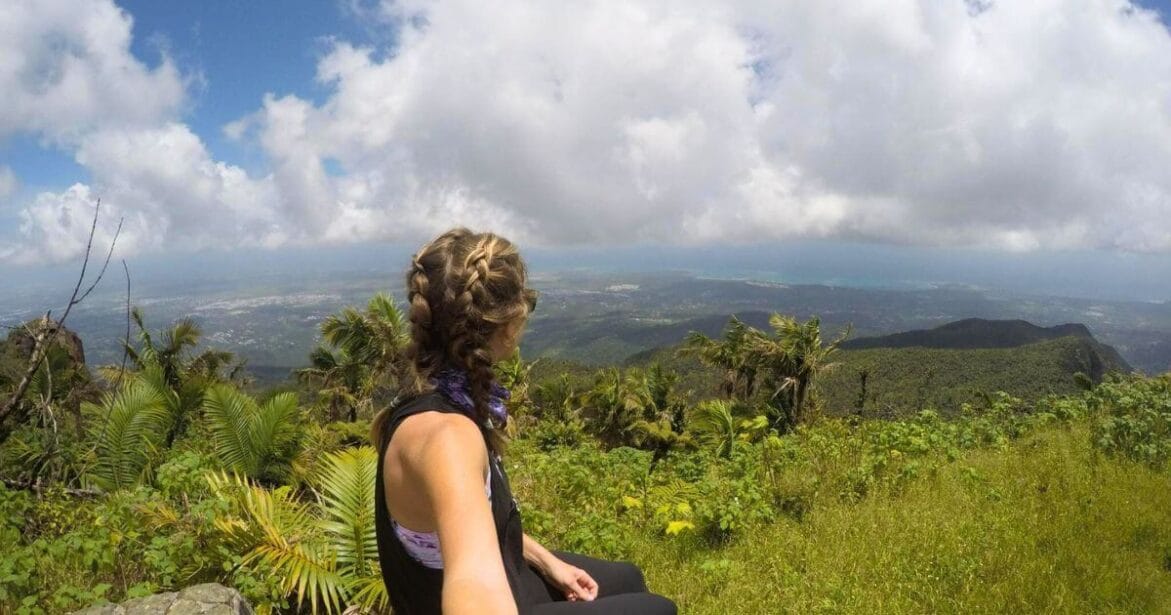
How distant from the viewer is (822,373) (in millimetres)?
17625

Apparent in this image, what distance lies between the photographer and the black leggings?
174 centimetres

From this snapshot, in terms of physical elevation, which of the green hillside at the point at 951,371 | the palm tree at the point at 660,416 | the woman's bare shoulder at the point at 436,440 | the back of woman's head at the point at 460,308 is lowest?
the green hillside at the point at 951,371

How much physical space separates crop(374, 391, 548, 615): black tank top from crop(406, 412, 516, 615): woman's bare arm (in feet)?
0.42

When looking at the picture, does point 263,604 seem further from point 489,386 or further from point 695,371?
point 695,371

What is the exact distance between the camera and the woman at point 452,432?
3.76ft

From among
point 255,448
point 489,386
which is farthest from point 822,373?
point 489,386

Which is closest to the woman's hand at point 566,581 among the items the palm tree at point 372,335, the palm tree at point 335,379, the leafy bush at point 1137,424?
the leafy bush at point 1137,424

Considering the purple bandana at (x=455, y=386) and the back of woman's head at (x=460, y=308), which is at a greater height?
the back of woman's head at (x=460, y=308)

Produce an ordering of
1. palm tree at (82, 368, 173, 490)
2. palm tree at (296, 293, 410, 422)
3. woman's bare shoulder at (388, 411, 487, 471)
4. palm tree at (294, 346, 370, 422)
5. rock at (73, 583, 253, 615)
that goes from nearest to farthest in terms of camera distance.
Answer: woman's bare shoulder at (388, 411, 487, 471), rock at (73, 583, 253, 615), palm tree at (82, 368, 173, 490), palm tree at (296, 293, 410, 422), palm tree at (294, 346, 370, 422)

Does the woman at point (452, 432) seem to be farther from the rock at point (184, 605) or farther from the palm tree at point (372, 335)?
the palm tree at point (372, 335)

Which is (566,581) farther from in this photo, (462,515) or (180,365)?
(180,365)

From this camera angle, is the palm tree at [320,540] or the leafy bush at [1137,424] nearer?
the palm tree at [320,540]

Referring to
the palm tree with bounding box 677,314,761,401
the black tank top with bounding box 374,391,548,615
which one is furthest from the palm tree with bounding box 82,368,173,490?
the palm tree with bounding box 677,314,761,401

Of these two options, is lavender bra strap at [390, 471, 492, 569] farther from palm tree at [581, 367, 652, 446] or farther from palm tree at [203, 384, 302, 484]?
palm tree at [581, 367, 652, 446]
